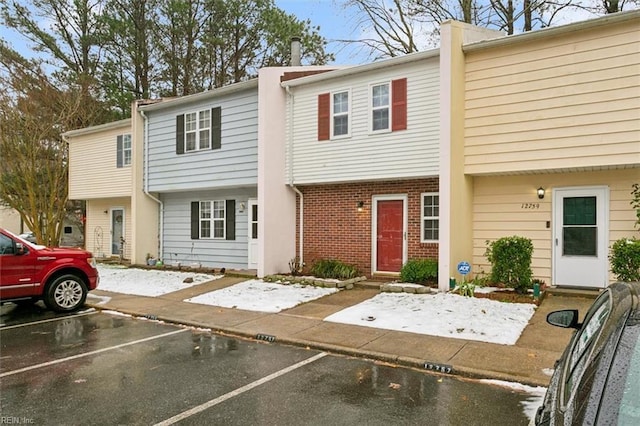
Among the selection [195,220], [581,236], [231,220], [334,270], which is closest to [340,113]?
[334,270]

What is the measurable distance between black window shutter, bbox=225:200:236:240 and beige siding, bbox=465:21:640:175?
7.69m

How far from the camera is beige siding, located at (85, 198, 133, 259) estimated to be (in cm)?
1767

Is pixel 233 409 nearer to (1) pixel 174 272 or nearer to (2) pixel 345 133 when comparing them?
(2) pixel 345 133

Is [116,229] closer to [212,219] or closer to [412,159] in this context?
[212,219]

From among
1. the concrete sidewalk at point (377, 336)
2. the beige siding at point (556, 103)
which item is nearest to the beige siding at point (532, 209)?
the beige siding at point (556, 103)

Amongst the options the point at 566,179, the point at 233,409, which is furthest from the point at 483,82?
the point at 233,409

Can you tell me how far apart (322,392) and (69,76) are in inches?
889

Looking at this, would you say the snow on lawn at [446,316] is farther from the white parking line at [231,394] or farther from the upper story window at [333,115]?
the upper story window at [333,115]

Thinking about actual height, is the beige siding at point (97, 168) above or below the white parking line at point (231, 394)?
above

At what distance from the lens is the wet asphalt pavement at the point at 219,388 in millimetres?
4051

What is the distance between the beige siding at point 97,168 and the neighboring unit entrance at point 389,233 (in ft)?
32.3

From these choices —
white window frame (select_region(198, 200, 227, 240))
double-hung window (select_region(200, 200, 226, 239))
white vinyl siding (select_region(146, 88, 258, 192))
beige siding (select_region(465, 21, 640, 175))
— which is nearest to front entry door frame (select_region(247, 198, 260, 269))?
white vinyl siding (select_region(146, 88, 258, 192))

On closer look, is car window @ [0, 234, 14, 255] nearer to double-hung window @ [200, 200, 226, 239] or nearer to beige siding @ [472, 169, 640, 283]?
double-hung window @ [200, 200, 226, 239]

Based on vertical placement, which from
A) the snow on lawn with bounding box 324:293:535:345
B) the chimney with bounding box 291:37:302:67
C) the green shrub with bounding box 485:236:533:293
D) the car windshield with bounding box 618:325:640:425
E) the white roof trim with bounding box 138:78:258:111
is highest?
the chimney with bounding box 291:37:302:67
